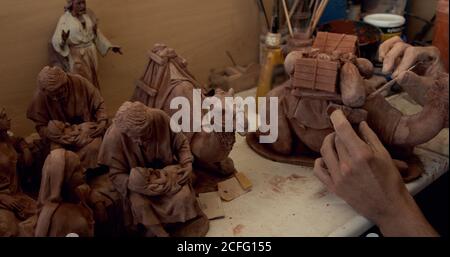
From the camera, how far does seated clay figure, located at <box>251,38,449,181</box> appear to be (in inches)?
50.4

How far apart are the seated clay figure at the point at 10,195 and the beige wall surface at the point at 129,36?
12.7 inches

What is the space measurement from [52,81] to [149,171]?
353 mm

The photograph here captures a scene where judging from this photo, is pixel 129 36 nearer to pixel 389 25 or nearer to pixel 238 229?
pixel 238 229

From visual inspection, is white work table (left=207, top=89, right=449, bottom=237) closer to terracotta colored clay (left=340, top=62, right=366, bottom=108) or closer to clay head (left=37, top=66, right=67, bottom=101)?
terracotta colored clay (left=340, top=62, right=366, bottom=108)

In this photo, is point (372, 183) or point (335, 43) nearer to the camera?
point (372, 183)

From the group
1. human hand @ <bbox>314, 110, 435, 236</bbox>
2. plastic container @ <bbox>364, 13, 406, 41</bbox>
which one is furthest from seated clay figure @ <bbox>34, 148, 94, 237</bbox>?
plastic container @ <bbox>364, 13, 406, 41</bbox>

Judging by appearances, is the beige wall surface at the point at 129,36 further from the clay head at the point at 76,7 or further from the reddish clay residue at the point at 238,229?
the reddish clay residue at the point at 238,229

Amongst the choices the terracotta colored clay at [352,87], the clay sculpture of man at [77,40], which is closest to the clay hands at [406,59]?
the terracotta colored clay at [352,87]

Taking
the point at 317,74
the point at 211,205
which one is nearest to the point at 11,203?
the point at 211,205

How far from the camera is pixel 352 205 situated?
1197mm

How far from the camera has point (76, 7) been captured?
1.37 meters

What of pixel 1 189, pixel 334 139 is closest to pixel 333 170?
pixel 334 139

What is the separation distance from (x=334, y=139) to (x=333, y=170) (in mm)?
81

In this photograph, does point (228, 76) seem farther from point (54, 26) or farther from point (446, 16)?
point (446, 16)
